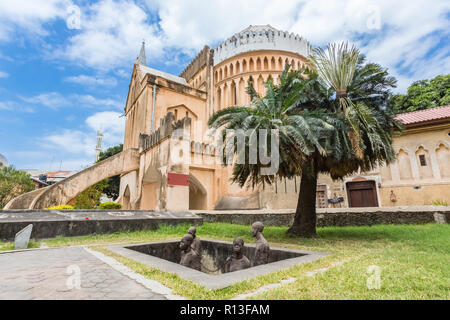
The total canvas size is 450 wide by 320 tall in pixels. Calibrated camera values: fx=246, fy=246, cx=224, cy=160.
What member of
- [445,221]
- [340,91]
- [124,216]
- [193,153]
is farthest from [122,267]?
[193,153]

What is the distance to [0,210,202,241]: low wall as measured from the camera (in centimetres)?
778

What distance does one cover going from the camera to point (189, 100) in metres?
24.1

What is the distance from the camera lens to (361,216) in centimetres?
1050

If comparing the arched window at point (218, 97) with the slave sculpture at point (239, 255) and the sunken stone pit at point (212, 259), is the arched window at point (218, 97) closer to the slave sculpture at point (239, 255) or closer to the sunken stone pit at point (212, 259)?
the sunken stone pit at point (212, 259)

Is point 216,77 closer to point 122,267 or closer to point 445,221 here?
point 445,221

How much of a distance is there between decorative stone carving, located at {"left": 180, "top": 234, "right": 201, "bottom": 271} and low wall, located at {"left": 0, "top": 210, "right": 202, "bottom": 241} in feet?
16.9

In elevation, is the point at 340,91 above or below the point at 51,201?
above

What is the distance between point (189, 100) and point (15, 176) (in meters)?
19.4

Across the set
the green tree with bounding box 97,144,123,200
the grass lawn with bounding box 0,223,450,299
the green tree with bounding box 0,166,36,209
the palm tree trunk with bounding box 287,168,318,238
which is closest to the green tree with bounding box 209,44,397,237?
the palm tree trunk with bounding box 287,168,318,238

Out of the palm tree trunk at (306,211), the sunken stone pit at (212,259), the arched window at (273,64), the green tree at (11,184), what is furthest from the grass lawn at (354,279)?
the green tree at (11,184)

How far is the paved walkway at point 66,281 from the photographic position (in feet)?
8.34

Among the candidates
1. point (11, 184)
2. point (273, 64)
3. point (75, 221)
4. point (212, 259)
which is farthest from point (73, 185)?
point (273, 64)
